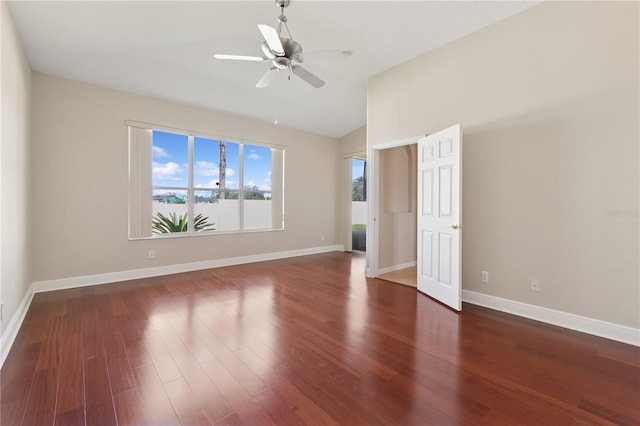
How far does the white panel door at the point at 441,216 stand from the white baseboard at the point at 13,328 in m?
3.96

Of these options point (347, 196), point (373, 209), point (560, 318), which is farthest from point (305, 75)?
point (347, 196)

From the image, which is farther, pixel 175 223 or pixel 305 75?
pixel 175 223

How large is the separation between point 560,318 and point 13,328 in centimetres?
502

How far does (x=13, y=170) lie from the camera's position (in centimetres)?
256

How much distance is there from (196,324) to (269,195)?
362 cm

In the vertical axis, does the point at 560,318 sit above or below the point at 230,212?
below

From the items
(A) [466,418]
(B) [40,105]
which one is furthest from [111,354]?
Result: (B) [40,105]

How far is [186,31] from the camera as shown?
3.09m

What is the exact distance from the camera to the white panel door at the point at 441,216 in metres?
3.03

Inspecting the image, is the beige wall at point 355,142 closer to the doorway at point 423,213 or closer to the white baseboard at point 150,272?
the doorway at point 423,213

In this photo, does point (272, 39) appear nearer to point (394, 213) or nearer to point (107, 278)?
point (394, 213)

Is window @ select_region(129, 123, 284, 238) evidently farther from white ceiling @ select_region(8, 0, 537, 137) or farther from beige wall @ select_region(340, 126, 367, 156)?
beige wall @ select_region(340, 126, 367, 156)

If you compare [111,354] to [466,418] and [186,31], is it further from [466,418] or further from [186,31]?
[186,31]

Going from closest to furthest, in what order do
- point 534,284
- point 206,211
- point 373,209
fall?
1. point 534,284
2. point 373,209
3. point 206,211
